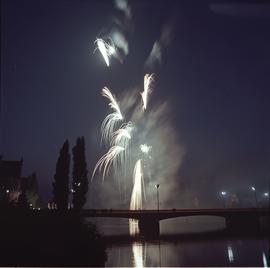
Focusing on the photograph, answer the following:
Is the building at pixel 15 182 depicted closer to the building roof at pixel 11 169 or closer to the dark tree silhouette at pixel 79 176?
the building roof at pixel 11 169

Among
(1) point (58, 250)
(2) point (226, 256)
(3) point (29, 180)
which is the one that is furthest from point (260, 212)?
(3) point (29, 180)

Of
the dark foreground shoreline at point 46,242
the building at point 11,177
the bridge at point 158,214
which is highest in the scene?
the building at point 11,177

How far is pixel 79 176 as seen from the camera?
66.2 metres

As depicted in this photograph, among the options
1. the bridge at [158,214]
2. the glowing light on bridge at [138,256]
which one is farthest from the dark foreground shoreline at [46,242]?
the bridge at [158,214]

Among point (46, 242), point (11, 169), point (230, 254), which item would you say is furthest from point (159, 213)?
point (11, 169)

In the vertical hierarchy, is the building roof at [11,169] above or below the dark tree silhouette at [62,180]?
above

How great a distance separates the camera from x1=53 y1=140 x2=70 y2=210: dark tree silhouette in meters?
63.2

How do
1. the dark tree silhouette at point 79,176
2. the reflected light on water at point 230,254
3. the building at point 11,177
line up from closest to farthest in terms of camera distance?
1. the reflected light on water at point 230,254
2. the dark tree silhouette at point 79,176
3. the building at point 11,177

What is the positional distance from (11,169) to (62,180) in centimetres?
6099

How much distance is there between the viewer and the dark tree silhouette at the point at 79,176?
64.9 m

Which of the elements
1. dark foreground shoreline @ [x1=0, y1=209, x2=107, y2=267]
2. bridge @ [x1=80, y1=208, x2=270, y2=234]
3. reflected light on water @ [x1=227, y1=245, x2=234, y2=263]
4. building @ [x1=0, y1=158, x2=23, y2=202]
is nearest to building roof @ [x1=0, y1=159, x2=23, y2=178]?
building @ [x1=0, y1=158, x2=23, y2=202]

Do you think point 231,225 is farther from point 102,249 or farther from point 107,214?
point 102,249

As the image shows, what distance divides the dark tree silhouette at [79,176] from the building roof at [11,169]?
55616mm

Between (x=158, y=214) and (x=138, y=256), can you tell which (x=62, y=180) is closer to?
(x=138, y=256)
